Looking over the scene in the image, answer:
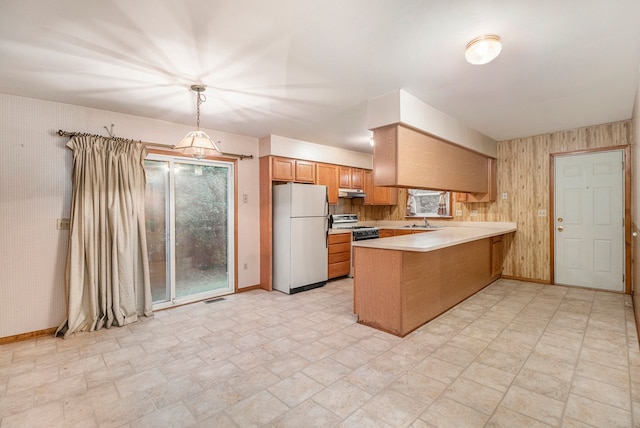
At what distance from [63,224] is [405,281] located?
142 inches

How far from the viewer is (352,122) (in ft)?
13.1

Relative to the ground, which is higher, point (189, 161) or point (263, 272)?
point (189, 161)

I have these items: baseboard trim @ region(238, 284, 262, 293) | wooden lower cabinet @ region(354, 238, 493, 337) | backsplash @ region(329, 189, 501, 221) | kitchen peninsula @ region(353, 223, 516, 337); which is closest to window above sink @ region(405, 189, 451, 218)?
backsplash @ region(329, 189, 501, 221)

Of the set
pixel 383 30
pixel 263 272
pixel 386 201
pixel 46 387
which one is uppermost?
pixel 383 30

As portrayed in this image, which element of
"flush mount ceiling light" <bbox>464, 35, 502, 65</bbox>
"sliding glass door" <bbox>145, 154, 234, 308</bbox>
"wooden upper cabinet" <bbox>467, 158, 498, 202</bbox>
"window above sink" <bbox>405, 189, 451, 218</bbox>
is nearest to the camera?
"flush mount ceiling light" <bbox>464, 35, 502, 65</bbox>

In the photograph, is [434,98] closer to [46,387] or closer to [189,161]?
A: [189,161]

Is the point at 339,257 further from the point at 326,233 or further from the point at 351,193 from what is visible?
the point at 351,193

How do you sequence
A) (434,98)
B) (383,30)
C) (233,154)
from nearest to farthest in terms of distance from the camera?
(383,30) < (434,98) < (233,154)

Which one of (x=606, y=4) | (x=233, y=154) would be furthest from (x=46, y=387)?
(x=606, y=4)

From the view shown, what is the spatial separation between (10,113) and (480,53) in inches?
166

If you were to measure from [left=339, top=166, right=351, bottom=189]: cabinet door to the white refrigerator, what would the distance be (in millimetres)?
815

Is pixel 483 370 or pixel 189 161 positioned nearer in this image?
pixel 483 370

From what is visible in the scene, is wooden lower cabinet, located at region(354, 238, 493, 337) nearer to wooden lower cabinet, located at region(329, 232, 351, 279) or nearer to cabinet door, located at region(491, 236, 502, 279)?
cabinet door, located at region(491, 236, 502, 279)

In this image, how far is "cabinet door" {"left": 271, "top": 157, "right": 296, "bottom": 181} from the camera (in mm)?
4707
